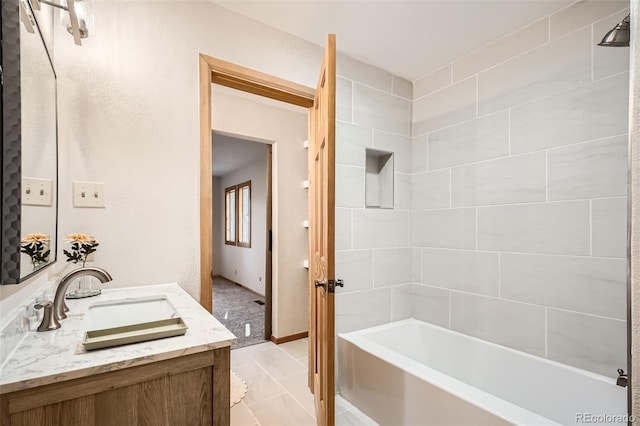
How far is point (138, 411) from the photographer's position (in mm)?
818

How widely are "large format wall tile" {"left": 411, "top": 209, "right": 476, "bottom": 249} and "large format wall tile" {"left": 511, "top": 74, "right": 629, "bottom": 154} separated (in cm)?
58

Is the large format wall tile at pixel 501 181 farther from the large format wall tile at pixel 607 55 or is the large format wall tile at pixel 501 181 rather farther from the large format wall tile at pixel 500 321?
the large format wall tile at pixel 500 321

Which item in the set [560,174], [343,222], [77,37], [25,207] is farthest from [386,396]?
[77,37]

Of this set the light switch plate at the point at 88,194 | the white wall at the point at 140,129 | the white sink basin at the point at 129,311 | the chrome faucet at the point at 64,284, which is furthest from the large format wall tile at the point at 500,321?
the light switch plate at the point at 88,194

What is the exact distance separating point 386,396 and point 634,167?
66.7 inches

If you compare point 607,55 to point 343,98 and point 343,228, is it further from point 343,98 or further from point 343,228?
point 343,228

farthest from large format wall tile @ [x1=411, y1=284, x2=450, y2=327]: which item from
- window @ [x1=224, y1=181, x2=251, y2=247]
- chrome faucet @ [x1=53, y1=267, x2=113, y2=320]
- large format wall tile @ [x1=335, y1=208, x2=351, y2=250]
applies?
window @ [x1=224, y1=181, x2=251, y2=247]

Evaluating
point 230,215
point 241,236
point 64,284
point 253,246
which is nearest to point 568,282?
point 64,284

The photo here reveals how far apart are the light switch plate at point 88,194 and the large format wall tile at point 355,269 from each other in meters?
1.47

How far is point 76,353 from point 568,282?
228 cm

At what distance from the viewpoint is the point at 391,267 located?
8.21ft

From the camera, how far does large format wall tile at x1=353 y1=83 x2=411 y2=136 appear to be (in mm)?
2361

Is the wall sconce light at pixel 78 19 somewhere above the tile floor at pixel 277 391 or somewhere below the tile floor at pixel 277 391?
above

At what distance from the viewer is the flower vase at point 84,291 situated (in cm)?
132
